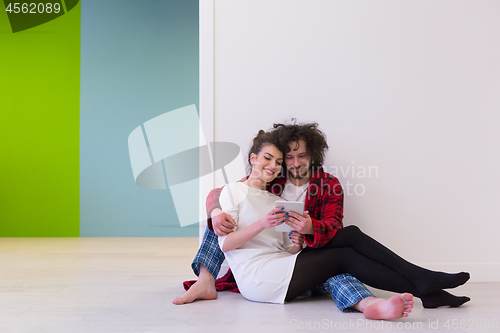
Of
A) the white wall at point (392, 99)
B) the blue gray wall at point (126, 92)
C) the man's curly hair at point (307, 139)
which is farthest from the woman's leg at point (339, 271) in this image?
the blue gray wall at point (126, 92)

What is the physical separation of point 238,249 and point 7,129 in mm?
3540

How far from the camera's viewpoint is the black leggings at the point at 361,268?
144cm

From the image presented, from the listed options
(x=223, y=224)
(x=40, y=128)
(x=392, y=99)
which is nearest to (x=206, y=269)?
(x=223, y=224)

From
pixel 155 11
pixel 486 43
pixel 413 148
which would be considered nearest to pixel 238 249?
pixel 413 148

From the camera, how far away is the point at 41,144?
405 centimetres

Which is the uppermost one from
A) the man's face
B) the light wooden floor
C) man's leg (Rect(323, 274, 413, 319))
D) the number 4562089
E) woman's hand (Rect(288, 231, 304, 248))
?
the number 4562089

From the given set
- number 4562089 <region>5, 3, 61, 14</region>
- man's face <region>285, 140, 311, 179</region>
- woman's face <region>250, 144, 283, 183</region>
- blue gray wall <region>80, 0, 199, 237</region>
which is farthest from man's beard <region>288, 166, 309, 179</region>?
number 4562089 <region>5, 3, 61, 14</region>

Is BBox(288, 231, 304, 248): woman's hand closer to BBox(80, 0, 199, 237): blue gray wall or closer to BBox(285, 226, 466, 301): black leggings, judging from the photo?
BBox(285, 226, 466, 301): black leggings

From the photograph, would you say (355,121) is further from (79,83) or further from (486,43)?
(79,83)

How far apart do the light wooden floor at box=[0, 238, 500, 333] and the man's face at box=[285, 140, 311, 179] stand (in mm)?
566

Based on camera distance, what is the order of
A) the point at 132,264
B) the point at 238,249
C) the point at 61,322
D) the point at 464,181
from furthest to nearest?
the point at 132,264 → the point at 464,181 → the point at 238,249 → the point at 61,322

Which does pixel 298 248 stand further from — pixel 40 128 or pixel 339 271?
pixel 40 128

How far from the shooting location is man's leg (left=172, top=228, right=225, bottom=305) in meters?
1.63

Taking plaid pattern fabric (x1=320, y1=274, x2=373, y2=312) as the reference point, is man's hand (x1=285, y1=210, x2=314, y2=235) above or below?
above
